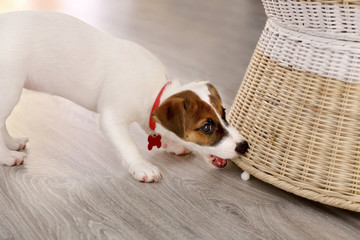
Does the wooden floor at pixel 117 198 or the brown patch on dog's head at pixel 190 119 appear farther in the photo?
the brown patch on dog's head at pixel 190 119

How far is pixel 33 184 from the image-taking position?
5.23ft

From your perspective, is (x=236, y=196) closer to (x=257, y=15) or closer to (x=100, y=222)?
(x=100, y=222)

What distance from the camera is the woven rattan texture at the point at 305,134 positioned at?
148 centimetres

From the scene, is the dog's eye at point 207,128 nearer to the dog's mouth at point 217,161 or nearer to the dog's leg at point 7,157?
the dog's mouth at point 217,161

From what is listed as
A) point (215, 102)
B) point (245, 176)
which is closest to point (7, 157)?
point (215, 102)

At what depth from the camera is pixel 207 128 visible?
159 centimetres

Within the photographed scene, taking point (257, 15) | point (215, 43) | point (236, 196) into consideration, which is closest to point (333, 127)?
point (236, 196)

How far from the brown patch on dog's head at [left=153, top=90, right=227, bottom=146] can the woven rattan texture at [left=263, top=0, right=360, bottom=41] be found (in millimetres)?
439

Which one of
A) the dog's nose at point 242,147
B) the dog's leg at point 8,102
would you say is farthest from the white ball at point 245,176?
the dog's leg at point 8,102

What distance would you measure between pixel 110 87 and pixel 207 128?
1.46 ft

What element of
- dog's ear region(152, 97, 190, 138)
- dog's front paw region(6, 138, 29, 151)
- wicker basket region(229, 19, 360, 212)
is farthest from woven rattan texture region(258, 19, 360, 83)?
dog's front paw region(6, 138, 29, 151)

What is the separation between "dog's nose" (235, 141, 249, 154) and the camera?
1600mm

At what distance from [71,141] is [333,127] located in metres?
1.15

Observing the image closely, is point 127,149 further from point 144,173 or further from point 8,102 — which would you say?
point 8,102
